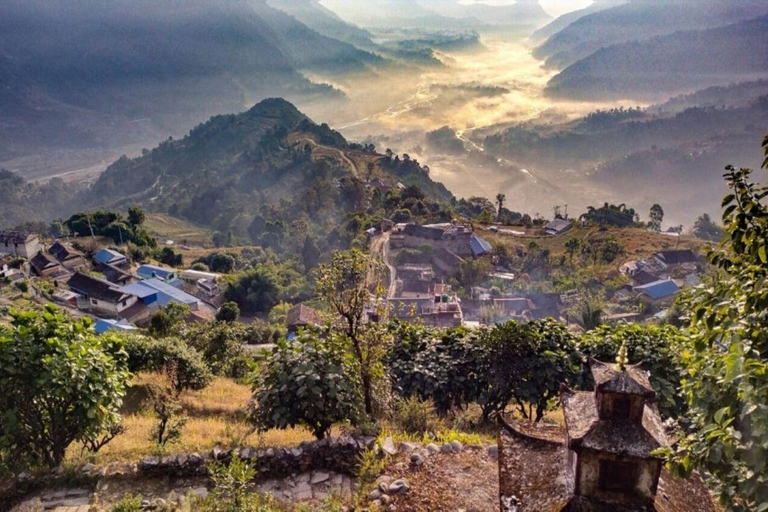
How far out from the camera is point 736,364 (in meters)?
3.65

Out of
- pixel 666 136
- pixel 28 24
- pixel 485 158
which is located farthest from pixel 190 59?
pixel 666 136

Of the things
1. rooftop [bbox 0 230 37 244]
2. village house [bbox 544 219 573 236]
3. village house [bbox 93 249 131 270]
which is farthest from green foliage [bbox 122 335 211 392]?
village house [bbox 544 219 573 236]

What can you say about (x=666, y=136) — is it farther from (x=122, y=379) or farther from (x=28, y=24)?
(x=28, y=24)

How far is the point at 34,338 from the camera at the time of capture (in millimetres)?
7090

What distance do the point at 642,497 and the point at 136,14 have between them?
231 metres

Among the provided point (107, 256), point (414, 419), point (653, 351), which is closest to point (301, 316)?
point (107, 256)

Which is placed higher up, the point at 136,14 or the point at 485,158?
the point at 136,14

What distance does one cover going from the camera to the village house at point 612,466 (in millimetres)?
4926

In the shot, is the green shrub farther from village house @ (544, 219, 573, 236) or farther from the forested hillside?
village house @ (544, 219, 573, 236)

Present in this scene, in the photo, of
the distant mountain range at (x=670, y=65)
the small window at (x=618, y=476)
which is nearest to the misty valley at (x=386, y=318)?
the small window at (x=618, y=476)

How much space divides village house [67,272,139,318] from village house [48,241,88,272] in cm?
703

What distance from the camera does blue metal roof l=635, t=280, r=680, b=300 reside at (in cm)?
3997

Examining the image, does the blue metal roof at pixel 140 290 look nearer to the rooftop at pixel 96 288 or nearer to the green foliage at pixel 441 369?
the rooftop at pixel 96 288

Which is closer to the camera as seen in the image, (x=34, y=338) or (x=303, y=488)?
(x=34, y=338)
